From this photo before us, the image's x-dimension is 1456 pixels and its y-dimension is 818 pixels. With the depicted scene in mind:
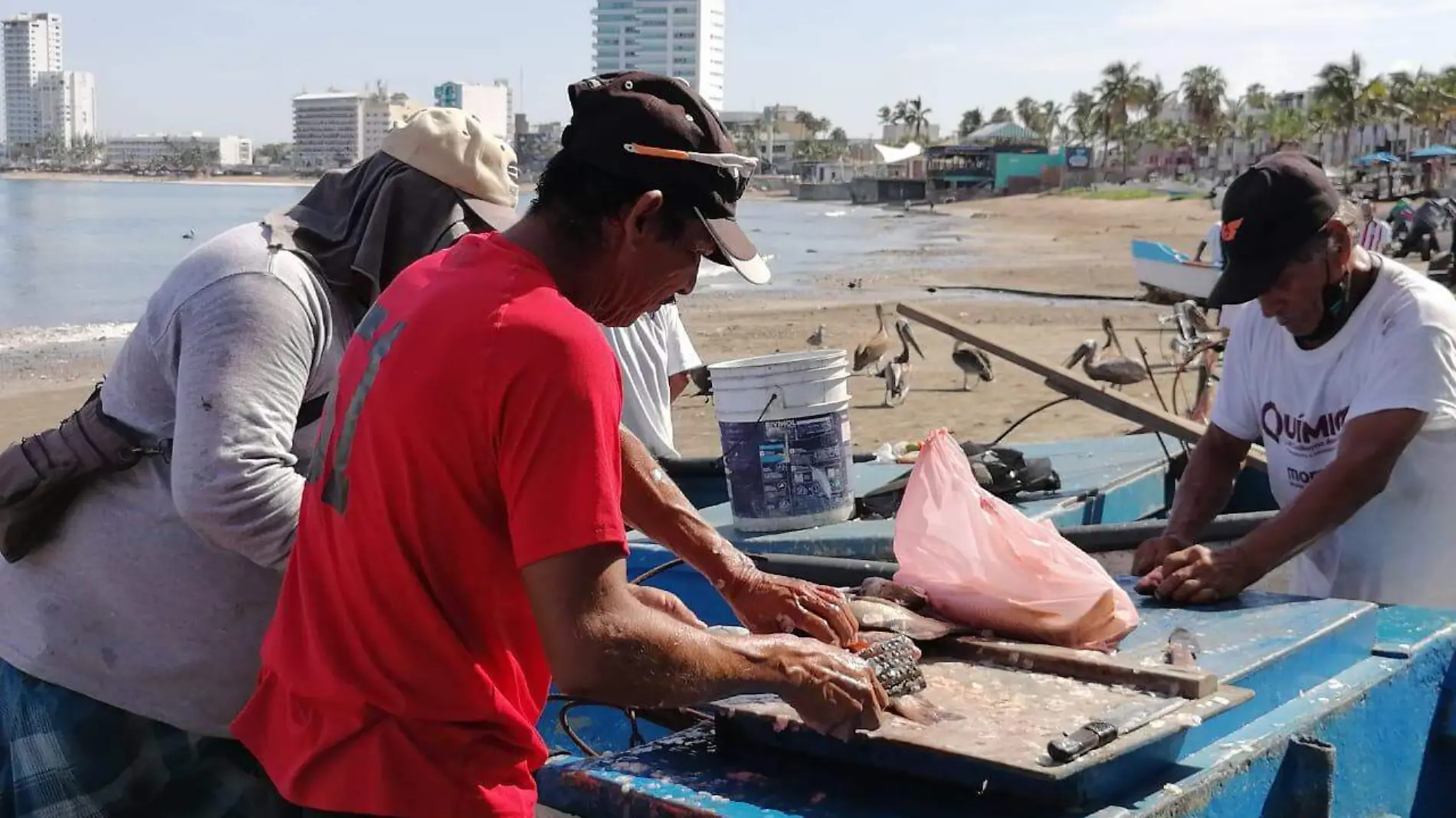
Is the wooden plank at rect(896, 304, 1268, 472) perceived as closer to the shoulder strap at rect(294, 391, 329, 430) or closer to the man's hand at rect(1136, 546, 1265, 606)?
the man's hand at rect(1136, 546, 1265, 606)

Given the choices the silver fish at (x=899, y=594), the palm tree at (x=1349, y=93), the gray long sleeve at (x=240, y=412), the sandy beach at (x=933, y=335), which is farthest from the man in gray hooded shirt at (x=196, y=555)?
the palm tree at (x=1349, y=93)

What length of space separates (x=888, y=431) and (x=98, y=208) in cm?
6729

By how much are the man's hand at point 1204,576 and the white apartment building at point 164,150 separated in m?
183

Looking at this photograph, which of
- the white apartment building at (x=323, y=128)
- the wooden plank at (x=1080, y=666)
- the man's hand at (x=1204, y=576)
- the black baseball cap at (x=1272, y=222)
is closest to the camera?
the wooden plank at (x=1080, y=666)

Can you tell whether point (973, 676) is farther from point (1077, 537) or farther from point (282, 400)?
point (1077, 537)

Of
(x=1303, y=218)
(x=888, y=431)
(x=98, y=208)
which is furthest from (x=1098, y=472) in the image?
(x=98, y=208)

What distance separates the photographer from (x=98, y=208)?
69.0m

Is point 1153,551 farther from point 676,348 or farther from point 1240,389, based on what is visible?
point 676,348

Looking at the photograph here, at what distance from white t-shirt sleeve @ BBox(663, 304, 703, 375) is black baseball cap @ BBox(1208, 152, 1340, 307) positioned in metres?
2.10

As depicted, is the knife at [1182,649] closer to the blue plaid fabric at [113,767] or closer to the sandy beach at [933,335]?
the blue plaid fabric at [113,767]

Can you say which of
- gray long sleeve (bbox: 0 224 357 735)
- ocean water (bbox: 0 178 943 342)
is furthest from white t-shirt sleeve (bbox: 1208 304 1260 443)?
gray long sleeve (bbox: 0 224 357 735)

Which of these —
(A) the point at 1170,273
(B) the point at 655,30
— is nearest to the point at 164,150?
(B) the point at 655,30

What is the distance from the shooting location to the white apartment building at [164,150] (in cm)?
17725

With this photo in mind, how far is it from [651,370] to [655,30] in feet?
379
